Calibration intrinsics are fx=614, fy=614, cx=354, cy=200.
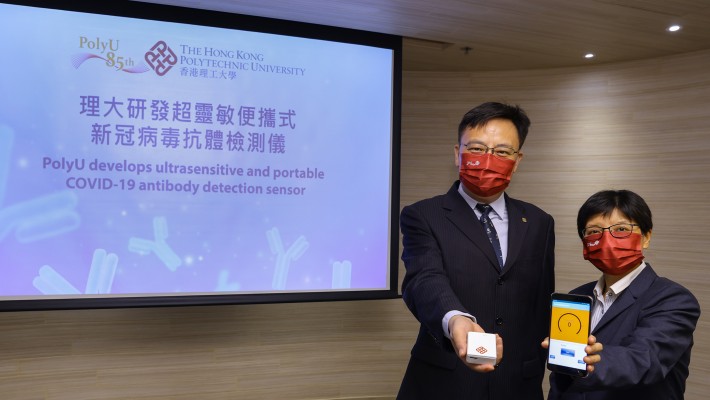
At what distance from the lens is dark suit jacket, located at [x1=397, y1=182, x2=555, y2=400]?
66.0 inches

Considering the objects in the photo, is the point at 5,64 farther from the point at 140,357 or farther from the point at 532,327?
the point at 532,327

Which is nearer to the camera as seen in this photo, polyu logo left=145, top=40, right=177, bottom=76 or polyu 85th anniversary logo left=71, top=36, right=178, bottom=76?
polyu 85th anniversary logo left=71, top=36, right=178, bottom=76

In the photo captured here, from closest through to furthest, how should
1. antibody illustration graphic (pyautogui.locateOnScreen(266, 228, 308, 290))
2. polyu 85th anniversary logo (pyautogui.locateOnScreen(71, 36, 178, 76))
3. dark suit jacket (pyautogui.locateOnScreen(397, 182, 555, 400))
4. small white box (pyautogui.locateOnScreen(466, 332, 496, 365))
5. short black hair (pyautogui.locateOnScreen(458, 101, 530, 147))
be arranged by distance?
1. small white box (pyautogui.locateOnScreen(466, 332, 496, 365))
2. dark suit jacket (pyautogui.locateOnScreen(397, 182, 555, 400))
3. short black hair (pyautogui.locateOnScreen(458, 101, 530, 147))
4. polyu 85th anniversary logo (pyautogui.locateOnScreen(71, 36, 178, 76))
5. antibody illustration graphic (pyautogui.locateOnScreen(266, 228, 308, 290))

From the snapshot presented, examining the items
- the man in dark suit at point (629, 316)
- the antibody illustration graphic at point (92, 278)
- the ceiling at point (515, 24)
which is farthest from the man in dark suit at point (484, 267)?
the antibody illustration graphic at point (92, 278)

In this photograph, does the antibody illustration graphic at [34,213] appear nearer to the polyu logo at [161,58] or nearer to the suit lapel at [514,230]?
the polyu logo at [161,58]

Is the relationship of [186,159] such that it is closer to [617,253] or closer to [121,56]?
[121,56]

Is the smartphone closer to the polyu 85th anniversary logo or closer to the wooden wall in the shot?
the polyu 85th anniversary logo

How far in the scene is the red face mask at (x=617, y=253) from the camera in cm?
182

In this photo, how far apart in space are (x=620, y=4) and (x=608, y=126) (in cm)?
128

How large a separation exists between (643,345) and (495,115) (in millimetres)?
731

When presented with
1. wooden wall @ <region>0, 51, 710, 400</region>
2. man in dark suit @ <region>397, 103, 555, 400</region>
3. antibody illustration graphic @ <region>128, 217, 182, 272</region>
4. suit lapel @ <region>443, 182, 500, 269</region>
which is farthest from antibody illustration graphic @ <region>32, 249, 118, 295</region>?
suit lapel @ <region>443, 182, 500, 269</region>

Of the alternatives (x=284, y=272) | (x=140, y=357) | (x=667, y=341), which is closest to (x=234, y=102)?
(x=284, y=272)

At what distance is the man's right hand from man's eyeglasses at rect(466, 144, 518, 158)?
1.87ft

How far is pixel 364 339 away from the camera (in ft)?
14.9
